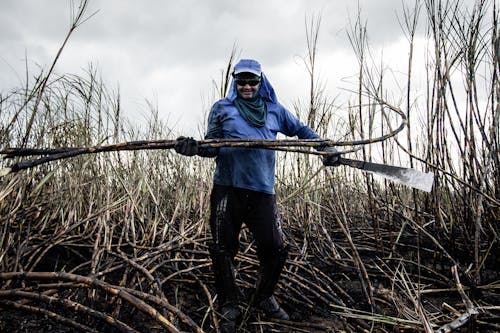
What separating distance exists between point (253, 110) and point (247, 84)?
0.14 meters

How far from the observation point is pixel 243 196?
2.09 m

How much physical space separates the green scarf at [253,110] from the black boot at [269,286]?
26.4 inches


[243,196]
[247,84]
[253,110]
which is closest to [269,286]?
[243,196]

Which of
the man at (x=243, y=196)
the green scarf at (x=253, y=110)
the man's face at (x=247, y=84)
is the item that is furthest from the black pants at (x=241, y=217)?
the man's face at (x=247, y=84)

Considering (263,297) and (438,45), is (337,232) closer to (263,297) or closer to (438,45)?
(263,297)

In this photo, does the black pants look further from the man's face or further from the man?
the man's face

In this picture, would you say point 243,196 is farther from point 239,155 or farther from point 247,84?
point 247,84

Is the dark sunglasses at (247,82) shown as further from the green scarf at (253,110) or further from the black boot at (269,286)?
the black boot at (269,286)

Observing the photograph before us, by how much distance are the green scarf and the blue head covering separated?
0.06 metres

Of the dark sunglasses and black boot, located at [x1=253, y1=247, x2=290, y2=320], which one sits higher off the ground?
the dark sunglasses

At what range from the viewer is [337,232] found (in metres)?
3.70

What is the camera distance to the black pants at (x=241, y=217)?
2.07m

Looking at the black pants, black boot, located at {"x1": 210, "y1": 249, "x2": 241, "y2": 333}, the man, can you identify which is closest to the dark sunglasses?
the man

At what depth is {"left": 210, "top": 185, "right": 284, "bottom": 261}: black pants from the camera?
2.07 meters
